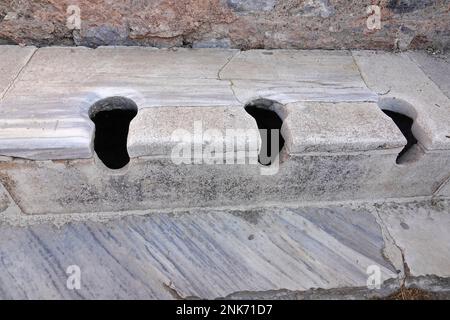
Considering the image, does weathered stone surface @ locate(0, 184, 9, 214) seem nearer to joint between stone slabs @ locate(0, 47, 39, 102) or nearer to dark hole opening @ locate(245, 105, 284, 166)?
joint between stone slabs @ locate(0, 47, 39, 102)

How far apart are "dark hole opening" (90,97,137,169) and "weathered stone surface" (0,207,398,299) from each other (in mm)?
595

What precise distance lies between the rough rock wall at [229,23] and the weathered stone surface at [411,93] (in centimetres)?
22

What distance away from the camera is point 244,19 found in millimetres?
2756

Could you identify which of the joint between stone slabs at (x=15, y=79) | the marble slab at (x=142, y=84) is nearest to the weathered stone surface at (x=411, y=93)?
the marble slab at (x=142, y=84)

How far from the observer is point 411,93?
246cm

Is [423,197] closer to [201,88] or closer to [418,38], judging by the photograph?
[418,38]

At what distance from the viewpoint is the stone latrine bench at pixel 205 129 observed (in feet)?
6.65

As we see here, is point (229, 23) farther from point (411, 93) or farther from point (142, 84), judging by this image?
point (411, 93)

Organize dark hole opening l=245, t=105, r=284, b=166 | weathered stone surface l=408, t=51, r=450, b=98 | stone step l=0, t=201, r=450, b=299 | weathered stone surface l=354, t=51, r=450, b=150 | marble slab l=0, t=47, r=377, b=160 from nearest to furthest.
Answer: marble slab l=0, t=47, r=377, b=160
stone step l=0, t=201, r=450, b=299
weathered stone surface l=354, t=51, r=450, b=150
dark hole opening l=245, t=105, r=284, b=166
weathered stone surface l=408, t=51, r=450, b=98

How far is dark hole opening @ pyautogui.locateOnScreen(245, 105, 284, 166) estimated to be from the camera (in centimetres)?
246

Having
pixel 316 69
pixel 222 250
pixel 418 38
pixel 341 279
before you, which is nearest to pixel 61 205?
pixel 222 250

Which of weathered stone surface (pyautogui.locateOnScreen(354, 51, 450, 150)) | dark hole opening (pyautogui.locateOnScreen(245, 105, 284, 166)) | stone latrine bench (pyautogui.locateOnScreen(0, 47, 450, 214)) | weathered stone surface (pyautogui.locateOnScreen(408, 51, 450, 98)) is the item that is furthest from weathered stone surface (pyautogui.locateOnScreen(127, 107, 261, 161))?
weathered stone surface (pyautogui.locateOnScreen(408, 51, 450, 98))

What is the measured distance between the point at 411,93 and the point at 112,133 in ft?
7.06

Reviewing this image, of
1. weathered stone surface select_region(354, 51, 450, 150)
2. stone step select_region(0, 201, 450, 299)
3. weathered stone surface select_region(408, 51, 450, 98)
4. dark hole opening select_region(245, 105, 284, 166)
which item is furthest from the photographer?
weathered stone surface select_region(408, 51, 450, 98)
